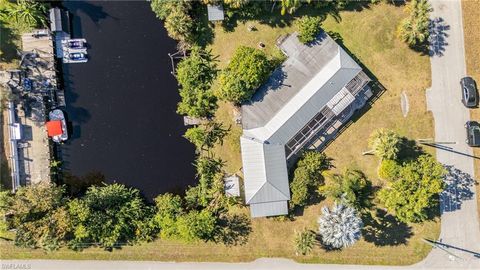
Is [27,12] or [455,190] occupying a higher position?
[27,12]

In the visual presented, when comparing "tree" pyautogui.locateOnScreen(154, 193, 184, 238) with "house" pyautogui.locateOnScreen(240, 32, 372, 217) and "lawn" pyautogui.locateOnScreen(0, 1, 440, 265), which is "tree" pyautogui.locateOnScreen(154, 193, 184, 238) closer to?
"lawn" pyautogui.locateOnScreen(0, 1, 440, 265)

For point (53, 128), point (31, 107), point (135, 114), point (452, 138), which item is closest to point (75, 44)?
point (31, 107)

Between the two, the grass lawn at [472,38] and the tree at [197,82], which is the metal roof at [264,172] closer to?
the tree at [197,82]

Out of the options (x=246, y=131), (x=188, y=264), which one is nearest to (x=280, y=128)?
(x=246, y=131)

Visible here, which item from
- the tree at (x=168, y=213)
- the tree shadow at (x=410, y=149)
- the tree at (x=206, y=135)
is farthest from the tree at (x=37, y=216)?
the tree shadow at (x=410, y=149)

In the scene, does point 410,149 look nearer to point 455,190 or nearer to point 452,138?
point 452,138
